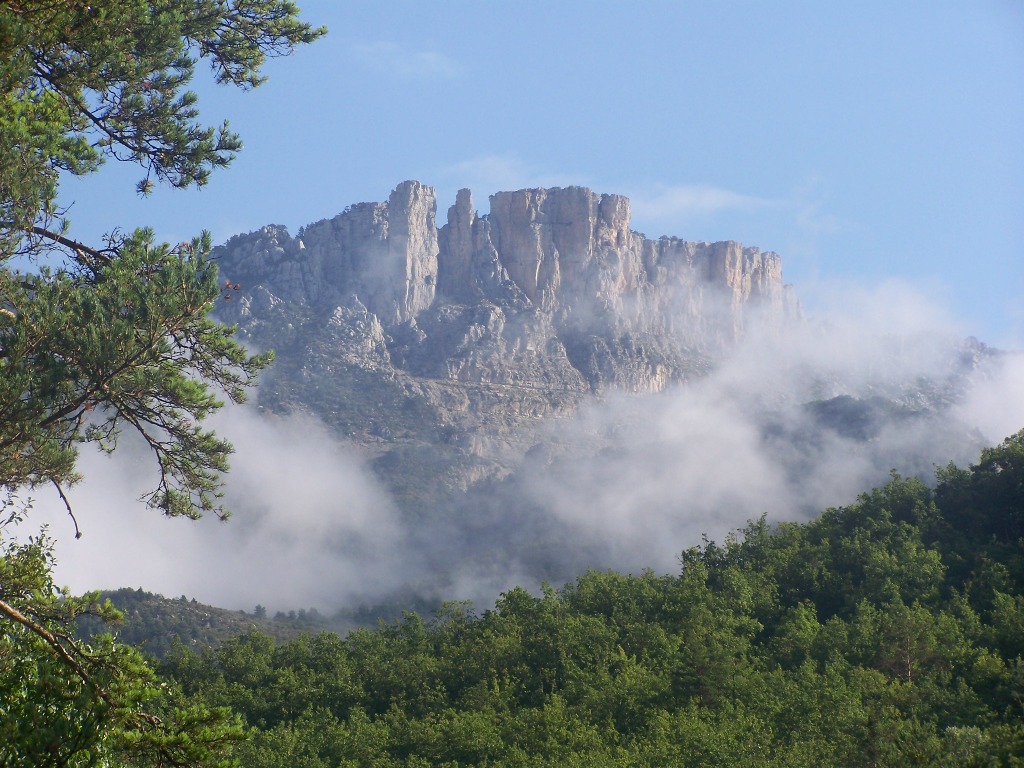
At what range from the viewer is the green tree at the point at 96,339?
37.1ft

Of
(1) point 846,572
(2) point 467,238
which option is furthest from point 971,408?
(1) point 846,572

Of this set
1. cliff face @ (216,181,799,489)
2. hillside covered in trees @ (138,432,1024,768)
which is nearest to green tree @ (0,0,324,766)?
hillside covered in trees @ (138,432,1024,768)

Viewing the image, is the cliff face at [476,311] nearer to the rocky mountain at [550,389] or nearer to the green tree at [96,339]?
the rocky mountain at [550,389]

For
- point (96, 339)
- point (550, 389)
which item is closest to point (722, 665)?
point (96, 339)

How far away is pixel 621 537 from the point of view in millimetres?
113000

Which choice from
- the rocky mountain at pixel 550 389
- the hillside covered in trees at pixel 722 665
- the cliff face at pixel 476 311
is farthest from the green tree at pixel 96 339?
the cliff face at pixel 476 311

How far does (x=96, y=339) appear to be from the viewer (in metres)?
13.7

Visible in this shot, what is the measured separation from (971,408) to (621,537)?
59028 mm

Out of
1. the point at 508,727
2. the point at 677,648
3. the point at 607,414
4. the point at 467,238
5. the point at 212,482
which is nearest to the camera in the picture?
the point at 212,482

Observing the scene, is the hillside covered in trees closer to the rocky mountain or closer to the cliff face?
the rocky mountain

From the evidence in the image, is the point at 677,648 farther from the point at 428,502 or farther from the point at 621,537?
the point at 428,502

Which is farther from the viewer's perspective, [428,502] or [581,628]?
[428,502]

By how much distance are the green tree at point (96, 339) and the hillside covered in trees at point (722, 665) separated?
11221 millimetres

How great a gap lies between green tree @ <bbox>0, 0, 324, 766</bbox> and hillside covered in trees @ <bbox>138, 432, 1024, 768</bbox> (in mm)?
11221
